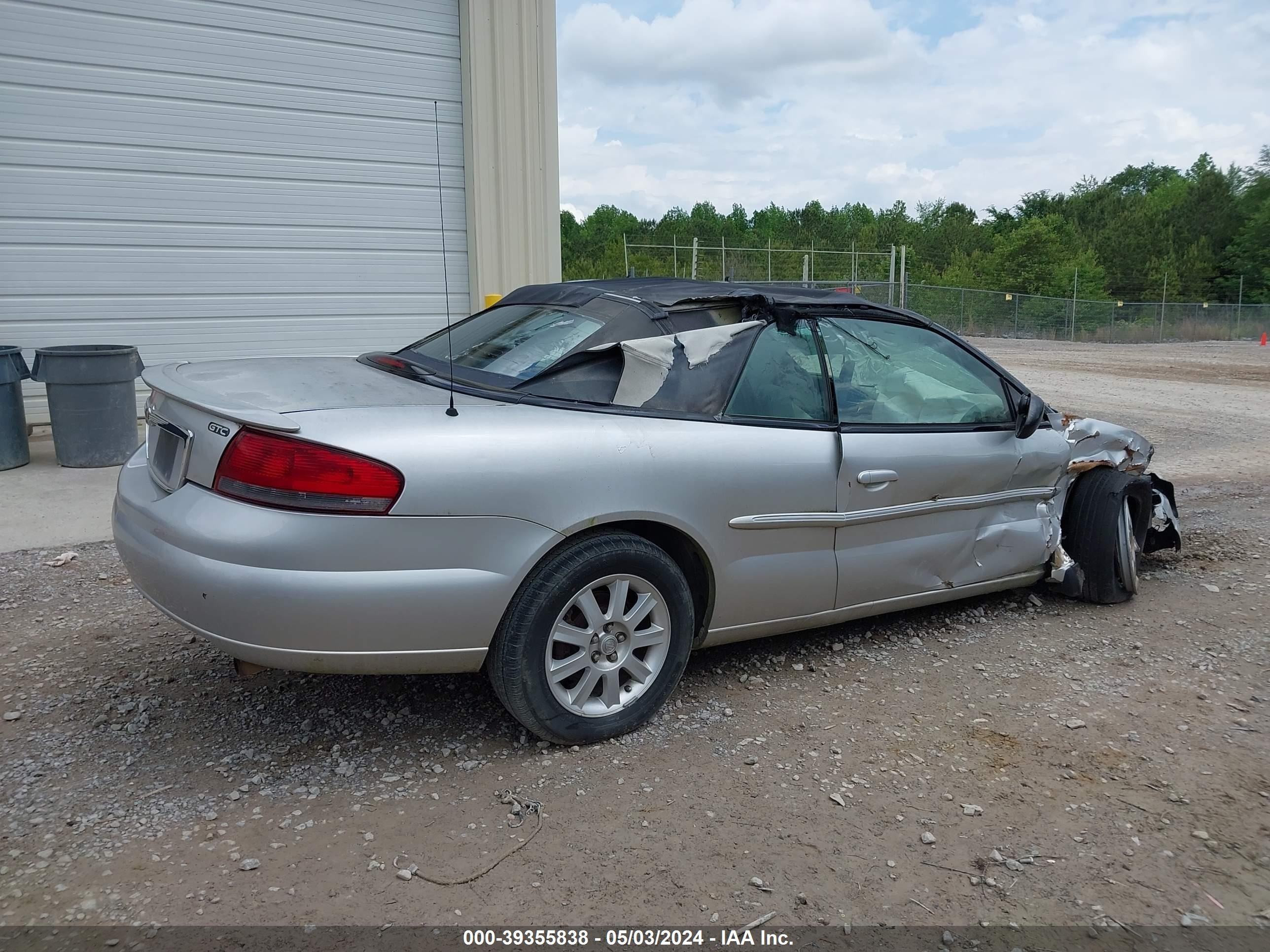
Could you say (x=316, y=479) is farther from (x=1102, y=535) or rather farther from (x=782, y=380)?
(x=1102, y=535)

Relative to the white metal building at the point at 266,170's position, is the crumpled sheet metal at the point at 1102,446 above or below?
below

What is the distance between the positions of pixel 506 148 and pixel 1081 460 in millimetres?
6211

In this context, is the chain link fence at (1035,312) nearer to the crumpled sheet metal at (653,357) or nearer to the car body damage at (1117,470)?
the car body damage at (1117,470)

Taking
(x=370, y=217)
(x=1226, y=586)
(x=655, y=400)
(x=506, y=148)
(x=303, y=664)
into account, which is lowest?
(x=1226, y=586)

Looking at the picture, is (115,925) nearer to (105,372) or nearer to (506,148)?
(105,372)

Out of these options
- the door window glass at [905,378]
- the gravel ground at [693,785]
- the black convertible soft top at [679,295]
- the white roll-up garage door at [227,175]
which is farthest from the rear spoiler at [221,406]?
the white roll-up garage door at [227,175]

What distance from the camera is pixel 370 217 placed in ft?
29.6

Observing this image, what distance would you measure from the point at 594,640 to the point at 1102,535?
9.12 feet

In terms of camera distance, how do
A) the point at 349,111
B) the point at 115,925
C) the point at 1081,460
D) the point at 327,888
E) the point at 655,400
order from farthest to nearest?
the point at 349,111
the point at 1081,460
the point at 655,400
the point at 327,888
the point at 115,925

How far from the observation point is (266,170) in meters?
8.59

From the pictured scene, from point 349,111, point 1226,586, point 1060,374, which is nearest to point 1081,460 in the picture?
point 1226,586

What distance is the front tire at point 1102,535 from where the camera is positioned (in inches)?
186

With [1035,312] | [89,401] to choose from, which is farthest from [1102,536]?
[1035,312]

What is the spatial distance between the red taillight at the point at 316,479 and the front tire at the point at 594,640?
1.75ft
